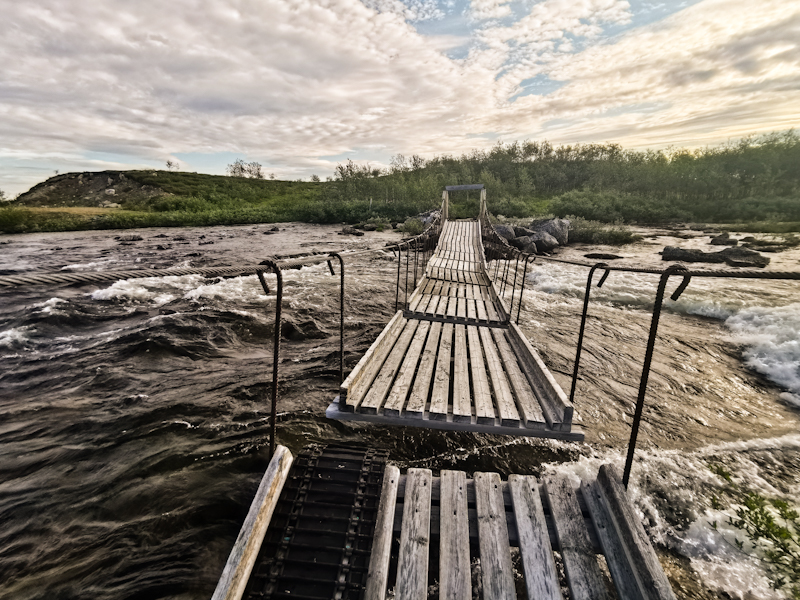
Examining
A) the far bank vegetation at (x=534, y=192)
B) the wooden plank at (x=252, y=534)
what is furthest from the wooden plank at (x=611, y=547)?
the far bank vegetation at (x=534, y=192)

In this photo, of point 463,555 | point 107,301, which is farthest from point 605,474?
point 107,301

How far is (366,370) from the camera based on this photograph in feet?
13.9

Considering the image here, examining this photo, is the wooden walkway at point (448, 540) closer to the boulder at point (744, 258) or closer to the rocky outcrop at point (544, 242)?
the boulder at point (744, 258)

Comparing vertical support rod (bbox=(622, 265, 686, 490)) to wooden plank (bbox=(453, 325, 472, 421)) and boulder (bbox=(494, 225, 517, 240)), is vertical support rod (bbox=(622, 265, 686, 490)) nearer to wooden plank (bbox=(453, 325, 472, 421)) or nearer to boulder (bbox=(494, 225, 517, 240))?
wooden plank (bbox=(453, 325, 472, 421))

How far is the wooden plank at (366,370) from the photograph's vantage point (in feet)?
11.6

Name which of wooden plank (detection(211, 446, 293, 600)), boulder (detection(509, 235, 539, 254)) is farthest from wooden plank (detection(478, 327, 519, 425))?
boulder (detection(509, 235, 539, 254))

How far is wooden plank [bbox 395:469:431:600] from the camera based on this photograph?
2.32m

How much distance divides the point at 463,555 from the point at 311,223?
31514 mm

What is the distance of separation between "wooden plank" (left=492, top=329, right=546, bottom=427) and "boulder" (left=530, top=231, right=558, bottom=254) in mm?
13969

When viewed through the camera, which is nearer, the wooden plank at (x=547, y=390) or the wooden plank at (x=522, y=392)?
the wooden plank at (x=547, y=390)

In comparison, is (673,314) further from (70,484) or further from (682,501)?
(70,484)

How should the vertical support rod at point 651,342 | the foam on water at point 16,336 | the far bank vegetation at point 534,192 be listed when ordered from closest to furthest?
the vertical support rod at point 651,342 < the foam on water at point 16,336 < the far bank vegetation at point 534,192

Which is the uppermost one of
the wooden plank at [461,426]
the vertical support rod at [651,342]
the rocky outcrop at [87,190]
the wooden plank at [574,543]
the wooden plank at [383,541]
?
the rocky outcrop at [87,190]

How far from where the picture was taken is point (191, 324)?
8367mm
